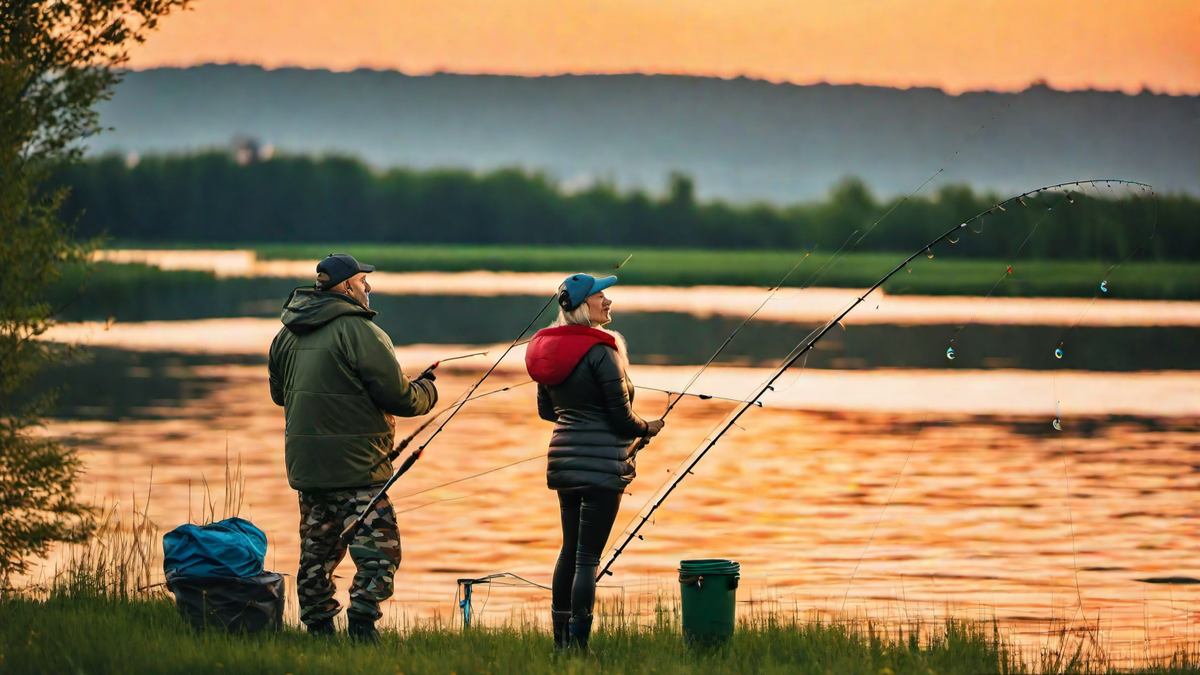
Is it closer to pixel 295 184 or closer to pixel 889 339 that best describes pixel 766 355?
pixel 889 339

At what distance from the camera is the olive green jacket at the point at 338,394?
234 inches

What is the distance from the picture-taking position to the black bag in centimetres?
628

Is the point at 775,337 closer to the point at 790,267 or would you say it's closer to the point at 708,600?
the point at 708,600

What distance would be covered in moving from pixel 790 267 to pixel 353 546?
87.4 m

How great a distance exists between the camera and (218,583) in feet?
20.6

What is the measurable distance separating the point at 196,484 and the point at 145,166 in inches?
3853

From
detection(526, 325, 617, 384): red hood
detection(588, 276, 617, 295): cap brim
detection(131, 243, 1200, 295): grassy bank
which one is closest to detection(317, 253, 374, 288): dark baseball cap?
detection(526, 325, 617, 384): red hood

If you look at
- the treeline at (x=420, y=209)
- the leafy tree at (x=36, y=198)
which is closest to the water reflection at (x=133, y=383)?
the leafy tree at (x=36, y=198)

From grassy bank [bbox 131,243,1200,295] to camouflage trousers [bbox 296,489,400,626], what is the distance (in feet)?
79.9

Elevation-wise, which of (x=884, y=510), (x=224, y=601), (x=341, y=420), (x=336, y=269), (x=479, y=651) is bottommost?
(x=479, y=651)

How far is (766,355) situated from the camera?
3120cm

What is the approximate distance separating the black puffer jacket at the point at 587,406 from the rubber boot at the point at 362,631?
1075 millimetres

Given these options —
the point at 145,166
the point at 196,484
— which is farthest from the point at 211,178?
the point at 196,484

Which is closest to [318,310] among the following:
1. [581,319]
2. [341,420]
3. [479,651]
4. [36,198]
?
[341,420]
